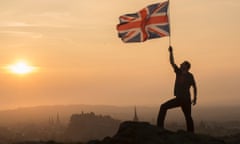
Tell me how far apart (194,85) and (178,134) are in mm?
2109

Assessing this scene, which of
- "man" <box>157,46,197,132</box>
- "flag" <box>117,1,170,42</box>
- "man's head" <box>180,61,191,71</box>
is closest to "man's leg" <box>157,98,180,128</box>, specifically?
"man" <box>157,46,197,132</box>

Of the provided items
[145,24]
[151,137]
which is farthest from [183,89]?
[145,24]

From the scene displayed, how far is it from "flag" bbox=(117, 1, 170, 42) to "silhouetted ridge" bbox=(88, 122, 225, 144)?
187 inches

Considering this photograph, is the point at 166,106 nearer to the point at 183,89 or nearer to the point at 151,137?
the point at 183,89

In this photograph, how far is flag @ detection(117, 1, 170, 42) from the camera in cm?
2044

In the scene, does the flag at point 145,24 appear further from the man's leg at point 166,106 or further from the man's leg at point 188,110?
the man's leg at point 188,110

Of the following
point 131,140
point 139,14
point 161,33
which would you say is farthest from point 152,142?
point 139,14

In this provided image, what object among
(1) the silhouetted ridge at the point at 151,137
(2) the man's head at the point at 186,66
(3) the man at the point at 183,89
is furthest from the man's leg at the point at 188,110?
(2) the man's head at the point at 186,66

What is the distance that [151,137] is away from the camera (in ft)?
54.3

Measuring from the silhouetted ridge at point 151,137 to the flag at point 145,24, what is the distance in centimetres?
475

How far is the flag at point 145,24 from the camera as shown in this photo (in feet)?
67.1

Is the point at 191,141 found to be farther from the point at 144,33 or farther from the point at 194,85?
the point at 144,33

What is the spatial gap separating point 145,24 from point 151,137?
20.9 ft

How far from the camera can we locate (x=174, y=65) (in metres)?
17.9
